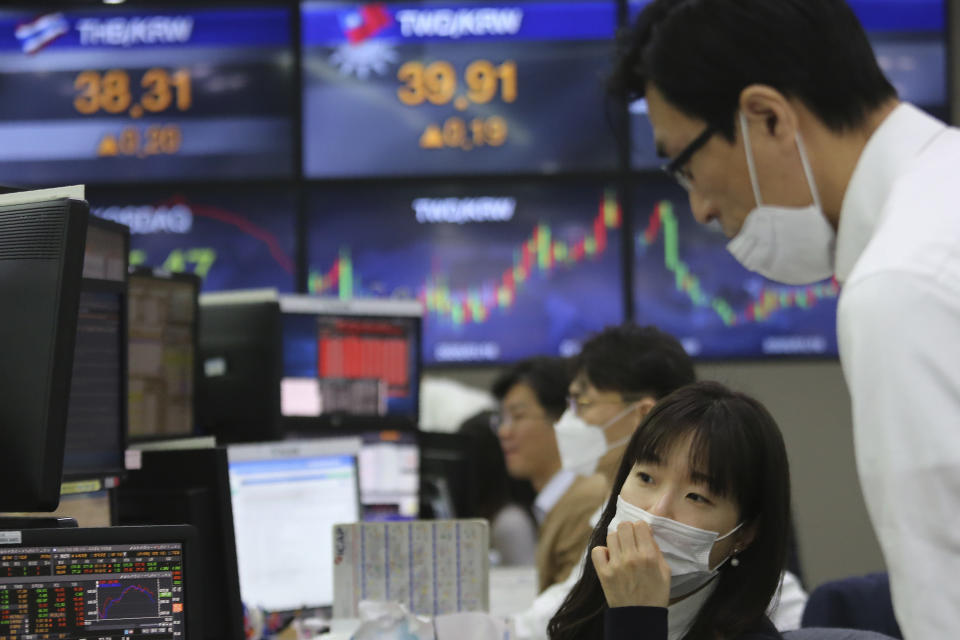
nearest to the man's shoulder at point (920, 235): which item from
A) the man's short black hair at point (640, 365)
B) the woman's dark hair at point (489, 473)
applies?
the man's short black hair at point (640, 365)

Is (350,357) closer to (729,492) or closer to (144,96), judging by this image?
(729,492)

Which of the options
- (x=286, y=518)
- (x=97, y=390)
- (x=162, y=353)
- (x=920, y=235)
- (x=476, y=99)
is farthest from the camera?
(x=476, y=99)

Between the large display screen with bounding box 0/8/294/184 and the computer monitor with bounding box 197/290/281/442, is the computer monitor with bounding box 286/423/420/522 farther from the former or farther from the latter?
the large display screen with bounding box 0/8/294/184

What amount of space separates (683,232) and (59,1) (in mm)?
2894

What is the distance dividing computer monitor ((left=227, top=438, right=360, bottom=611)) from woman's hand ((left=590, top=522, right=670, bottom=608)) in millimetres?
1080

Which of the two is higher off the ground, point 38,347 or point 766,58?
point 766,58

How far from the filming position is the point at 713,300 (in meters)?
4.82

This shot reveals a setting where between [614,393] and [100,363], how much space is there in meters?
1.21

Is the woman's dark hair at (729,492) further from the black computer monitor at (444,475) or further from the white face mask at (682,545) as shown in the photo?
the black computer monitor at (444,475)

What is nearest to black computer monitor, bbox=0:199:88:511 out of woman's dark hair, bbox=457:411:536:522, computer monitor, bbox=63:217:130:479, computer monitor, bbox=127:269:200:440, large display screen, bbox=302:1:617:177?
computer monitor, bbox=63:217:130:479

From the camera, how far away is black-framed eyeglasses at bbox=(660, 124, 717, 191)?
135 cm

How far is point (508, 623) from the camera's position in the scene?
198 centimetres

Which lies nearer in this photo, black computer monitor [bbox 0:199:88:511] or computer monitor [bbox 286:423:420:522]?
black computer monitor [bbox 0:199:88:511]

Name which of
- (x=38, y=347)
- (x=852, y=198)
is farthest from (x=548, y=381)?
(x=852, y=198)
